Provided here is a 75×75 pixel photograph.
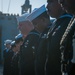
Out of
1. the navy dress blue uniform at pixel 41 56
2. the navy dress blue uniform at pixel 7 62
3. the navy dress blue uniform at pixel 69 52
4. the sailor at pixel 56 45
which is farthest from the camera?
the navy dress blue uniform at pixel 7 62

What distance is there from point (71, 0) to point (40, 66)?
4.91ft

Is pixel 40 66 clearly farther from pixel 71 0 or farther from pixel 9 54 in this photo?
pixel 9 54

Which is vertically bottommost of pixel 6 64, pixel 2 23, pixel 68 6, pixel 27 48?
pixel 6 64

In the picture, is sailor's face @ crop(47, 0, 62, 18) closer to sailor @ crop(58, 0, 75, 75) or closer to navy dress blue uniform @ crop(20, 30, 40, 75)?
sailor @ crop(58, 0, 75, 75)

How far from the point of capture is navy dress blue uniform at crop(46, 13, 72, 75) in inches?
123

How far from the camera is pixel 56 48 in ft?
10.3

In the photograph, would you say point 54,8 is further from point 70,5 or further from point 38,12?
point 38,12

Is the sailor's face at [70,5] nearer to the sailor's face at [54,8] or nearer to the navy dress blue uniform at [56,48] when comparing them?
the navy dress blue uniform at [56,48]

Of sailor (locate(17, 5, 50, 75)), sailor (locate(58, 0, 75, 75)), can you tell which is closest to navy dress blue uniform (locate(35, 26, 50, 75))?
sailor (locate(17, 5, 50, 75))

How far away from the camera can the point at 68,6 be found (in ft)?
8.48

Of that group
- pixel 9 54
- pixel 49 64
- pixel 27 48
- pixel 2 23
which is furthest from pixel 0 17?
pixel 49 64

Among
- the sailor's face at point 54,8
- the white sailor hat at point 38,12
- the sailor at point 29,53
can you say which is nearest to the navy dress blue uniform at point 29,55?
the sailor at point 29,53

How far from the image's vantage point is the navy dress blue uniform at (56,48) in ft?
10.2

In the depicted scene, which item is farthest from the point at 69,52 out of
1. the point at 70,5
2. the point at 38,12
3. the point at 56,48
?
the point at 38,12
